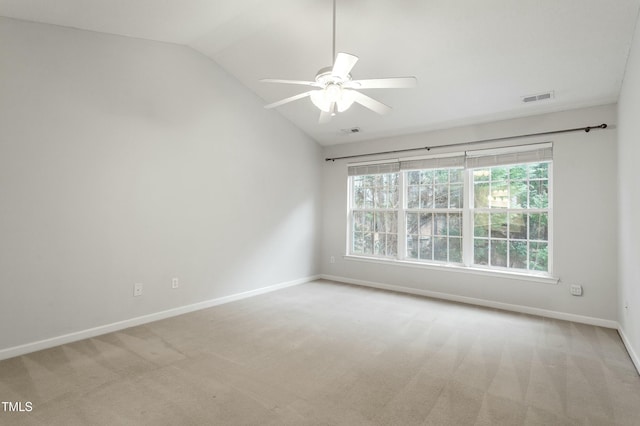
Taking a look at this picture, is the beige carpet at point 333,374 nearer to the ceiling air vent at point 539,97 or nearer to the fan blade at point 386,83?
the fan blade at point 386,83

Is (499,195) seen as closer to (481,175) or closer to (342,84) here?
(481,175)

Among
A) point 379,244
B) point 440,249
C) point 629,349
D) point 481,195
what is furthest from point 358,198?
point 629,349

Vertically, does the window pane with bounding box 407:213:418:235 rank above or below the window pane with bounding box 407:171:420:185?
below

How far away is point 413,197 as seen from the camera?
510cm

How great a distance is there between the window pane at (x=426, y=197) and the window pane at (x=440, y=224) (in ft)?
0.67

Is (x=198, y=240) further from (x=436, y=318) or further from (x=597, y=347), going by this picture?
(x=597, y=347)

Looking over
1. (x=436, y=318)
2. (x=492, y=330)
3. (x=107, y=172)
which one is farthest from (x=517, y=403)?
(x=107, y=172)

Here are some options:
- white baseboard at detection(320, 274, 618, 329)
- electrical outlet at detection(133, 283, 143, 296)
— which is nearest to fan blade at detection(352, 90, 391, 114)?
electrical outlet at detection(133, 283, 143, 296)

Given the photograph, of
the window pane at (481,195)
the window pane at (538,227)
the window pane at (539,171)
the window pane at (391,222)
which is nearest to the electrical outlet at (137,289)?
the window pane at (391,222)

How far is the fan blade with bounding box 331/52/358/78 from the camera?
2092mm

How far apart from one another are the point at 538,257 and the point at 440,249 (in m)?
1.21

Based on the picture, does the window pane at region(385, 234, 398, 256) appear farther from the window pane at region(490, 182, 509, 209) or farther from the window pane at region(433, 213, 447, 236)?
the window pane at region(490, 182, 509, 209)

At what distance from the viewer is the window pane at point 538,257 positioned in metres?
3.98

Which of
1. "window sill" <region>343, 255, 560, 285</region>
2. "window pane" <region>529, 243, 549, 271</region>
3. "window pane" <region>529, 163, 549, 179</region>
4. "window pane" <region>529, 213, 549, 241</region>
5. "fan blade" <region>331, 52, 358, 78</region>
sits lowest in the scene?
"window sill" <region>343, 255, 560, 285</region>
